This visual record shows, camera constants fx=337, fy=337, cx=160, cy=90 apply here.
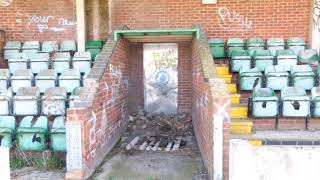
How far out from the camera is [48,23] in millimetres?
9844

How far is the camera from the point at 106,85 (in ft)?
22.2

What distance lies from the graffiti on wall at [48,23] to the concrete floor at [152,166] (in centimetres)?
472

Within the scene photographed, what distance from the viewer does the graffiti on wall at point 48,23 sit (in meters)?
9.81

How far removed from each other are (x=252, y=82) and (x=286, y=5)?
3275mm

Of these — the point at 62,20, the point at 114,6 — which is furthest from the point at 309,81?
the point at 62,20

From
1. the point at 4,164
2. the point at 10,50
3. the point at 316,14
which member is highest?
the point at 316,14

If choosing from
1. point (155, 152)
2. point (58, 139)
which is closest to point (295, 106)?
point (155, 152)

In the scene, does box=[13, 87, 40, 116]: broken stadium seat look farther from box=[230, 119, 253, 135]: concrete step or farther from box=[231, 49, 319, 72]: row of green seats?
box=[231, 49, 319, 72]: row of green seats

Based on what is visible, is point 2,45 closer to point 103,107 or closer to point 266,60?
point 103,107

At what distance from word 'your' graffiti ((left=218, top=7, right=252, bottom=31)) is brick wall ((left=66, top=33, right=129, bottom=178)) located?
9.38 ft

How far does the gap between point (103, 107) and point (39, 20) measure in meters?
4.74

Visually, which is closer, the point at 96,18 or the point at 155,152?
the point at 155,152

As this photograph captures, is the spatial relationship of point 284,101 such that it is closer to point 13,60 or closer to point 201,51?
point 201,51

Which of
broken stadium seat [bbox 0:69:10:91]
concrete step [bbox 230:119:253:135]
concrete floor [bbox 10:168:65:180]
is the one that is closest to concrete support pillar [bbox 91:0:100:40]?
broken stadium seat [bbox 0:69:10:91]
